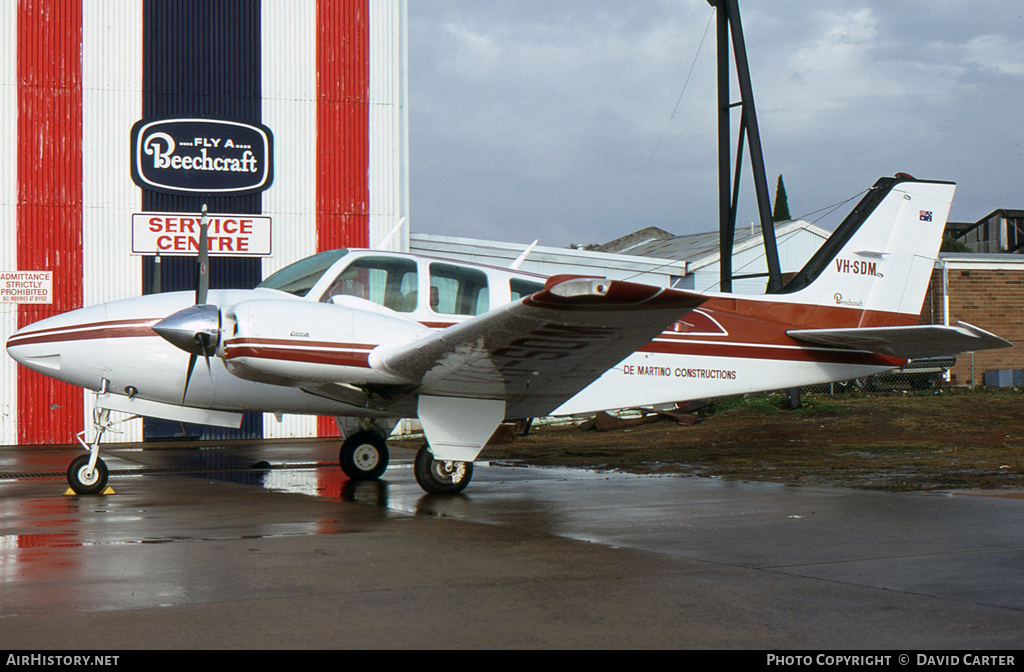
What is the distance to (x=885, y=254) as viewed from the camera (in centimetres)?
1161

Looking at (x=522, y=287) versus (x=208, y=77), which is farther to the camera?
(x=208, y=77)

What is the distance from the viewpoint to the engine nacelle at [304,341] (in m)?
8.02

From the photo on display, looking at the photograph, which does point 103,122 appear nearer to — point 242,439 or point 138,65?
point 138,65

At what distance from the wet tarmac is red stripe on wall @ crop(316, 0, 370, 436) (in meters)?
11.7

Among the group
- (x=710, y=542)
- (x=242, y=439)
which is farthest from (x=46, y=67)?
(x=710, y=542)

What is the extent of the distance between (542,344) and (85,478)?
506 cm

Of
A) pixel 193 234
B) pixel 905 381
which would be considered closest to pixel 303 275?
pixel 193 234

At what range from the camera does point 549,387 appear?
9.09 meters

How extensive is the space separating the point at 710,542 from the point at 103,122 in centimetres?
1780

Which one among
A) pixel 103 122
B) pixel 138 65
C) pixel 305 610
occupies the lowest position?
pixel 305 610

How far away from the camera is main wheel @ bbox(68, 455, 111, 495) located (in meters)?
9.26

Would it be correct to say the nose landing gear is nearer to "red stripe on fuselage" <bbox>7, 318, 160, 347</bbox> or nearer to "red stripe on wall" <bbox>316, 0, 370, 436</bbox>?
"red stripe on fuselage" <bbox>7, 318, 160, 347</bbox>

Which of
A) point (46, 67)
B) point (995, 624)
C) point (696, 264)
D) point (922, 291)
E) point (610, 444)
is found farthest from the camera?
point (696, 264)

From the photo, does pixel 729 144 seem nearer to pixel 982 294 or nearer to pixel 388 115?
pixel 388 115
